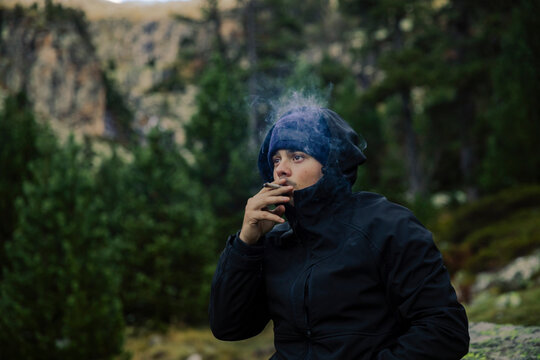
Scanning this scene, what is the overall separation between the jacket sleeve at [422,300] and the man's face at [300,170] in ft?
1.43

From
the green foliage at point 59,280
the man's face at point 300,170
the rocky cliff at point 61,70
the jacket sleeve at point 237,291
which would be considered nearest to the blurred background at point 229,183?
the green foliage at point 59,280

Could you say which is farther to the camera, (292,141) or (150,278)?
(150,278)

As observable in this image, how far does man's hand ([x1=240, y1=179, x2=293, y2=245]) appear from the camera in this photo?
5.82 ft

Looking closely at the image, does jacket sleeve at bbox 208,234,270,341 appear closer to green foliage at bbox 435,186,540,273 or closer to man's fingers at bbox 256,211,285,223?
man's fingers at bbox 256,211,285,223

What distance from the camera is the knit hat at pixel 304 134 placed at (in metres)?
1.88

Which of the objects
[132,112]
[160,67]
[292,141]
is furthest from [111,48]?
[292,141]

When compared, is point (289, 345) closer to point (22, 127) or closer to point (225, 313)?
point (225, 313)

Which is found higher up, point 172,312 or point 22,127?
point 22,127

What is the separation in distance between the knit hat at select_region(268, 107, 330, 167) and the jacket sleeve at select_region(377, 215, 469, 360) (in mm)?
479

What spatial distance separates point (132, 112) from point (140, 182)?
4003cm

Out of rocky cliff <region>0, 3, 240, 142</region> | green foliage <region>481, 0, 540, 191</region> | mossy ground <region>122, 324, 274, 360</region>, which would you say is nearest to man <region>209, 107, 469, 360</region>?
mossy ground <region>122, 324, 274, 360</region>

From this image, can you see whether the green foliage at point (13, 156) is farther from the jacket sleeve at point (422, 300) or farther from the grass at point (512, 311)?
the jacket sleeve at point (422, 300)

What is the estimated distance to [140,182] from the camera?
11.7 m

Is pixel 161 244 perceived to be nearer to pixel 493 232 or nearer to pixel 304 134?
pixel 493 232
